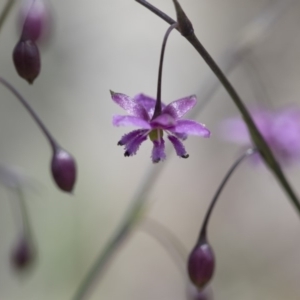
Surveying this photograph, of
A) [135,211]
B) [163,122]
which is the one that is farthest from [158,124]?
[135,211]

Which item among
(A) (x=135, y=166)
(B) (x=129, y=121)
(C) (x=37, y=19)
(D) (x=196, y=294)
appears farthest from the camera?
(A) (x=135, y=166)

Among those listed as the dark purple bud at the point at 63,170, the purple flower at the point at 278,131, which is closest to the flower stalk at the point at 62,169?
the dark purple bud at the point at 63,170

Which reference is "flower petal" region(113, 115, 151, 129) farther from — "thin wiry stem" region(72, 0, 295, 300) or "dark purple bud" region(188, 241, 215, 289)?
"thin wiry stem" region(72, 0, 295, 300)

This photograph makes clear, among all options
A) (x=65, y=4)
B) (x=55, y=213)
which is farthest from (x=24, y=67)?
(x=65, y=4)

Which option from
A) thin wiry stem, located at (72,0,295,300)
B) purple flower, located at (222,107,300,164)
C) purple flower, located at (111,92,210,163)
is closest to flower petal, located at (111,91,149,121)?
purple flower, located at (111,92,210,163)

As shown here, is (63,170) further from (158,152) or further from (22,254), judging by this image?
(22,254)

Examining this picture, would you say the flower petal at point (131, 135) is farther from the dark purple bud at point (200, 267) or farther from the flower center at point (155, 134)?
the dark purple bud at point (200, 267)

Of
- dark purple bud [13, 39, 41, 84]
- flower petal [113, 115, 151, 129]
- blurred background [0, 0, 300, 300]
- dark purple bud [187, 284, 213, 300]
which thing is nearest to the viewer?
flower petal [113, 115, 151, 129]
